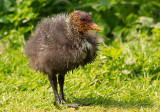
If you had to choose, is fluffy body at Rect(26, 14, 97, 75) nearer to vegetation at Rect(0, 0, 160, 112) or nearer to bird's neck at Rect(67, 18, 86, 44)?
bird's neck at Rect(67, 18, 86, 44)

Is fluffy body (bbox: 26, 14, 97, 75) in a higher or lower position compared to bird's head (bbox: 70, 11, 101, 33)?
lower

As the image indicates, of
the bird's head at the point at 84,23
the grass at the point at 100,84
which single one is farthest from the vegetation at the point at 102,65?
the bird's head at the point at 84,23

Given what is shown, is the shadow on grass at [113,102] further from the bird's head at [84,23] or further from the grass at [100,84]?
the bird's head at [84,23]

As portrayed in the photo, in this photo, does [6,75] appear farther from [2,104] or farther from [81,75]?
[81,75]

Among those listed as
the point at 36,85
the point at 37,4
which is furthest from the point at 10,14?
the point at 36,85

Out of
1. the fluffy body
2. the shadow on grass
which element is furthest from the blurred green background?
the shadow on grass

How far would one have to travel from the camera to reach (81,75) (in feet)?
17.8

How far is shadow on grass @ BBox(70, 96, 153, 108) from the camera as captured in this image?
4320 millimetres

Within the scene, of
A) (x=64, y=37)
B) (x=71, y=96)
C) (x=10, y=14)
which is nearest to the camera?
(x=64, y=37)

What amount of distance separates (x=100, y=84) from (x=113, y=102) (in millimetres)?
782

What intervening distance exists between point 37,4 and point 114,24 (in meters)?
2.16

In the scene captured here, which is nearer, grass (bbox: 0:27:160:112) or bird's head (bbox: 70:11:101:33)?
bird's head (bbox: 70:11:101:33)

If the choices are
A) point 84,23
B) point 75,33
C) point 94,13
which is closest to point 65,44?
point 75,33

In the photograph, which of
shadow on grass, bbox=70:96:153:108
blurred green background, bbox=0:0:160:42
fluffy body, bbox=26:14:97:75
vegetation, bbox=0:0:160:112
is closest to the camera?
fluffy body, bbox=26:14:97:75
